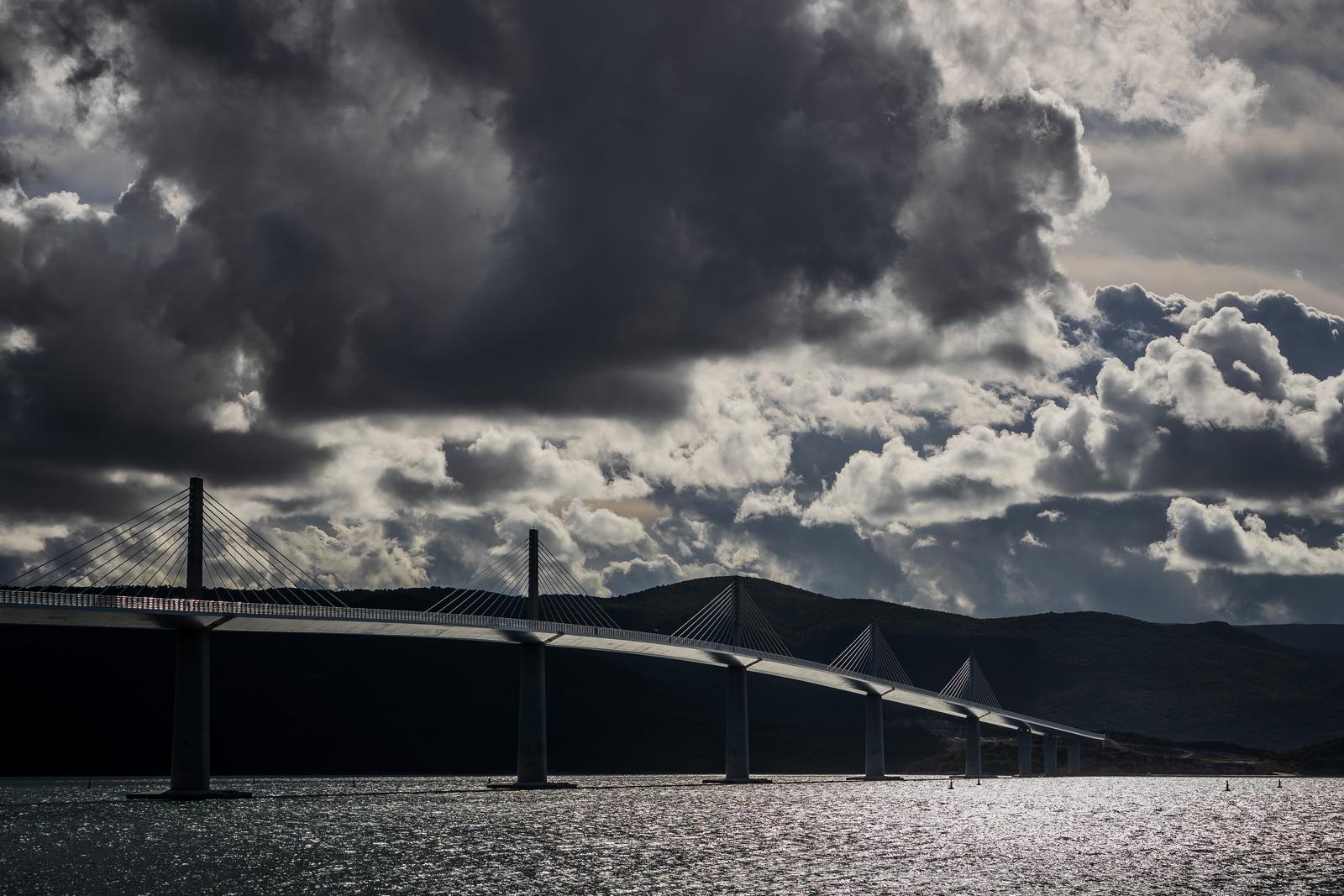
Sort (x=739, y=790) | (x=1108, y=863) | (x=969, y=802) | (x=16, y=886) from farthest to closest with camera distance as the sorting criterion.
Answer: (x=739, y=790) < (x=969, y=802) < (x=1108, y=863) < (x=16, y=886)

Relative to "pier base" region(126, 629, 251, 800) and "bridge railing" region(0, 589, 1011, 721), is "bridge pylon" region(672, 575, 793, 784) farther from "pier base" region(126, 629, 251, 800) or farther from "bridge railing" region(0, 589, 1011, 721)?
"pier base" region(126, 629, 251, 800)

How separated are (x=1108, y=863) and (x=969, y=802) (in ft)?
266

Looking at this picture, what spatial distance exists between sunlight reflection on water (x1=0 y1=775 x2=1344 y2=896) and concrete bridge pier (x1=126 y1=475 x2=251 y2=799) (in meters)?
2.90

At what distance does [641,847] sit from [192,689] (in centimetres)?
4290

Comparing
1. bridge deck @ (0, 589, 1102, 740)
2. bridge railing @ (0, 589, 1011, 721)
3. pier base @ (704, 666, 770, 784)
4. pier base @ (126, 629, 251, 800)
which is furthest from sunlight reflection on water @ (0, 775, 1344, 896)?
pier base @ (704, 666, 770, 784)

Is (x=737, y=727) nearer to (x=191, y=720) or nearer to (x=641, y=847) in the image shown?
(x=191, y=720)

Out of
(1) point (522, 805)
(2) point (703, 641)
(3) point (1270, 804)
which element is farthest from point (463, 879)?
(3) point (1270, 804)

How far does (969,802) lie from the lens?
171000mm

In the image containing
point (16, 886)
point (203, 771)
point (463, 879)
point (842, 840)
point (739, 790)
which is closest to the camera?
point (16, 886)

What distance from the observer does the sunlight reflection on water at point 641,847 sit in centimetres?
7575

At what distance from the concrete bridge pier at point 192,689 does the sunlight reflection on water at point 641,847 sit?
2.90m

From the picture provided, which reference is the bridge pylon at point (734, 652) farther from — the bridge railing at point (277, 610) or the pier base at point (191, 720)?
the pier base at point (191, 720)

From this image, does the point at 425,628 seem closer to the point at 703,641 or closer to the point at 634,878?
the point at 703,641

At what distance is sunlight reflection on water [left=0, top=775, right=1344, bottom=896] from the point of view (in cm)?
7575
